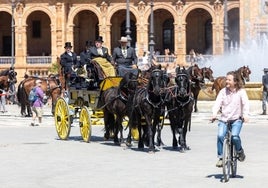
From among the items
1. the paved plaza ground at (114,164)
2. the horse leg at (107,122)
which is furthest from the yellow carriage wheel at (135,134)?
the horse leg at (107,122)

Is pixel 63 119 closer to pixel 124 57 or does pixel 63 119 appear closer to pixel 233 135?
pixel 124 57

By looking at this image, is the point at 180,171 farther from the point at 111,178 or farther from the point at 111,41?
the point at 111,41

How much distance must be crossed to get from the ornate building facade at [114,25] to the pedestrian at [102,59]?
3584cm

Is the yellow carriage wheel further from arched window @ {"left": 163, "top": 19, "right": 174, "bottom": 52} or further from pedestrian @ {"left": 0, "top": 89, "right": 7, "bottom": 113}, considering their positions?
arched window @ {"left": 163, "top": 19, "right": 174, "bottom": 52}

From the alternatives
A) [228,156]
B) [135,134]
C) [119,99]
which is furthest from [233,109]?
[135,134]

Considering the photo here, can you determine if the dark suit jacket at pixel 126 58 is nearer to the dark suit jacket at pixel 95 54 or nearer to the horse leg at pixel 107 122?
the dark suit jacket at pixel 95 54

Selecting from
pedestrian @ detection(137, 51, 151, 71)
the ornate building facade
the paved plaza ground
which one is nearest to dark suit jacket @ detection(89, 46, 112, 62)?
pedestrian @ detection(137, 51, 151, 71)

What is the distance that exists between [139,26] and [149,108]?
141ft

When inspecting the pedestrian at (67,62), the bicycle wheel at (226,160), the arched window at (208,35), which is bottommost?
the bicycle wheel at (226,160)

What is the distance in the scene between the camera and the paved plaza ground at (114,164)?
1159cm

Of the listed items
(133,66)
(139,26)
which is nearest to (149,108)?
(133,66)

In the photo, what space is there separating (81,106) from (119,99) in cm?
203

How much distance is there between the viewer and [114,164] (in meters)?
13.7

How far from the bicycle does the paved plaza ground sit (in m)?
0.15
